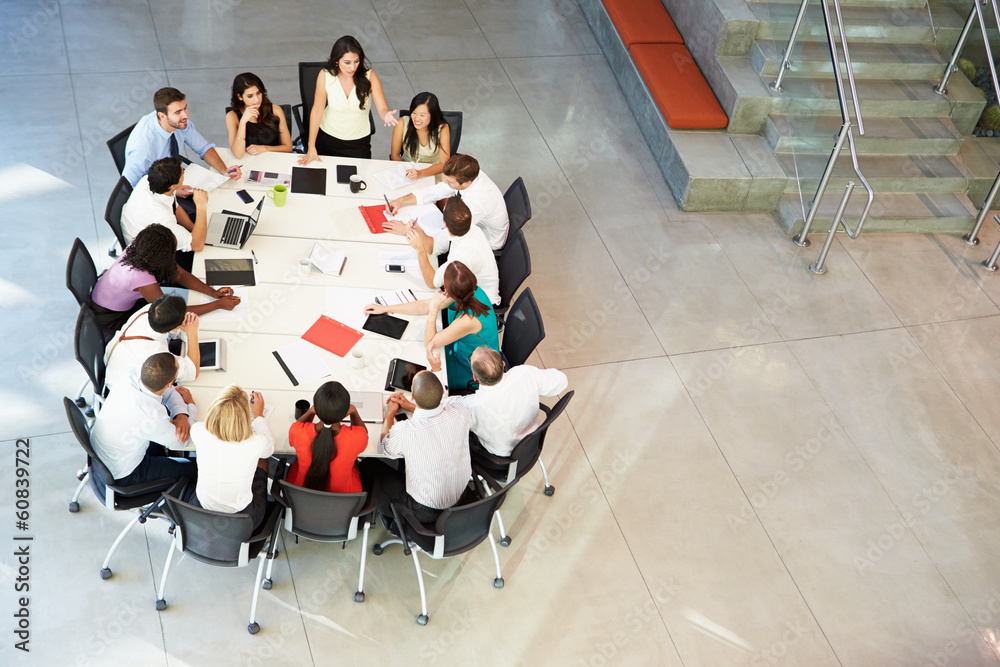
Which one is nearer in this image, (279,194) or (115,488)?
(115,488)

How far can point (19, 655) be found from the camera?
3.81m

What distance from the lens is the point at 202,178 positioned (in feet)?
17.0

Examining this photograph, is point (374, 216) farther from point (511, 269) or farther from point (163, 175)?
point (163, 175)

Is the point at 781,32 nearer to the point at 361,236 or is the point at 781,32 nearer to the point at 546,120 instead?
the point at 546,120

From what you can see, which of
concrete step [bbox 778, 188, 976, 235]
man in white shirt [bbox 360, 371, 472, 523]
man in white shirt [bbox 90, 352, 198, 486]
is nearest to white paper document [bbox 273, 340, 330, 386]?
man in white shirt [bbox 360, 371, 472, 523]

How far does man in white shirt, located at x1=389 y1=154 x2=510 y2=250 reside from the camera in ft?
16.8

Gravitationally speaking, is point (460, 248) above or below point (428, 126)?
below

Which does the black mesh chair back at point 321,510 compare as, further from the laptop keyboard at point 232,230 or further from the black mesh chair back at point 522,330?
the laptop keyboard at point 232,230

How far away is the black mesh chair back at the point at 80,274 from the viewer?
4367mm

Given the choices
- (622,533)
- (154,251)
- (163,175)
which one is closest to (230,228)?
(163,175)

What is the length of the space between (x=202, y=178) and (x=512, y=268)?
2.05 m

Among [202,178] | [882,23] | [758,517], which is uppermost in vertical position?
[882,23]

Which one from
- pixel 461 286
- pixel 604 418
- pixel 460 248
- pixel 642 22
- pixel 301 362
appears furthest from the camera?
pixel 642 22

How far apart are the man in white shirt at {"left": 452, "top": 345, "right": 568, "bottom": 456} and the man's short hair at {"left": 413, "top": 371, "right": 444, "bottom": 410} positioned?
0.34 metres
